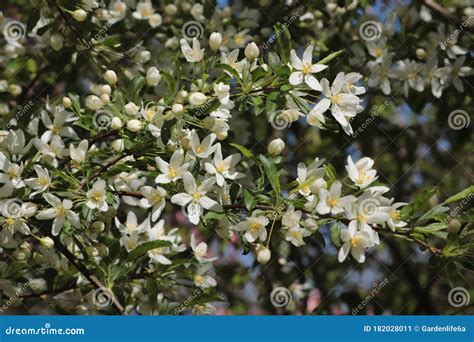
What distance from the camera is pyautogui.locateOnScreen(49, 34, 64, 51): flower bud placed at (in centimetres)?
248

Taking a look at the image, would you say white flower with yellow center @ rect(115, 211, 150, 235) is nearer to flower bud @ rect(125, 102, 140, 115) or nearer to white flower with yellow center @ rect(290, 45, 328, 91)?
flower bud @ rect(125, 102, 140, 115)

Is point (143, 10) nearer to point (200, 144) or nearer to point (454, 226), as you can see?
point (200, 144)

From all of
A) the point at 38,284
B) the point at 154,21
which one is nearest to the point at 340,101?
the point at 154,21

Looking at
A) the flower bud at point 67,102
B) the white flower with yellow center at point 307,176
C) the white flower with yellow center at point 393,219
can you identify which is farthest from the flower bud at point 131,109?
the white flower with yellow center at point 393,219

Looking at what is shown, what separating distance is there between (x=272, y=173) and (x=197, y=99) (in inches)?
10.7

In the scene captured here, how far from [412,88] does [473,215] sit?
3.06 ft

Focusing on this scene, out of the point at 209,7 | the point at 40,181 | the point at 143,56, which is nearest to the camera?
the point at 40,181

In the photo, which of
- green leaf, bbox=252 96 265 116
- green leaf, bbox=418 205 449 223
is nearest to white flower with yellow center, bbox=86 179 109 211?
green leaf, bbox=252 96 265 116

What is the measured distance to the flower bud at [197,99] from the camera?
1858 mm

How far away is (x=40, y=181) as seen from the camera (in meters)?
1.95

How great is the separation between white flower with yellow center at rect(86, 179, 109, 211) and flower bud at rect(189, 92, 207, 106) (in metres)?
0.32

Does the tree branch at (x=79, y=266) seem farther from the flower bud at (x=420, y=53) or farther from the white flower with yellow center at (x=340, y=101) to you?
the flower bud at (x=420, y=53)

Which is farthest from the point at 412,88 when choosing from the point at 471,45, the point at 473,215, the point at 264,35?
the point at 473,215

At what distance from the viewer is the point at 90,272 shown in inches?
87.8
